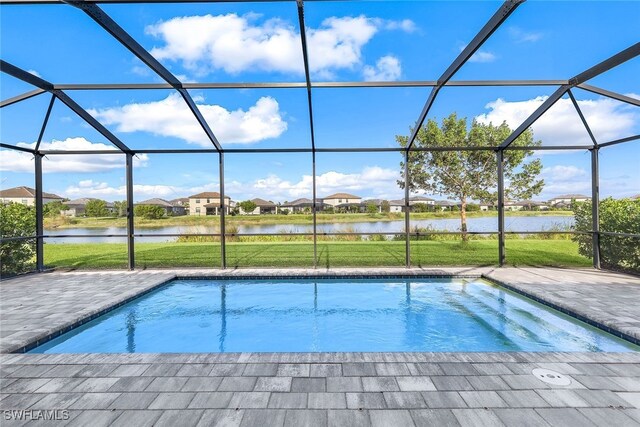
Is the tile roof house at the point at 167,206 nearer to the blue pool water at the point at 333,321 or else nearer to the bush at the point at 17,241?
the bush at the point at 17,241

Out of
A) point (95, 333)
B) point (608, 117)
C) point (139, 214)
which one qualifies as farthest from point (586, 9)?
point (139, 214)

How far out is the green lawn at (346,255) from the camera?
7.73 metres

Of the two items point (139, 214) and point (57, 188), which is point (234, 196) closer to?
point (139, 214)

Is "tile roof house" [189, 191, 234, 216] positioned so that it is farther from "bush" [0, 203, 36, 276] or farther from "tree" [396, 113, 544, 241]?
"tree" [396, 113, 544, 241]

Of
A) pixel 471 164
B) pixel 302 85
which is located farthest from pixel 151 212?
pixel 471 164

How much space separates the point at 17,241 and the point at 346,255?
6.99 meters

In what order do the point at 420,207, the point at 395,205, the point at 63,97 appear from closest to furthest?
the point at 63,97
the point at 395,205
the point at 420,207

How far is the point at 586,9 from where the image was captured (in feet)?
19.5

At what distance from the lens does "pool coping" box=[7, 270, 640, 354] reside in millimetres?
3434

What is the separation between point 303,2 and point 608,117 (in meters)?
6.94

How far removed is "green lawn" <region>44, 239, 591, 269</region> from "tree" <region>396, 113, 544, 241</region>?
4.70ft

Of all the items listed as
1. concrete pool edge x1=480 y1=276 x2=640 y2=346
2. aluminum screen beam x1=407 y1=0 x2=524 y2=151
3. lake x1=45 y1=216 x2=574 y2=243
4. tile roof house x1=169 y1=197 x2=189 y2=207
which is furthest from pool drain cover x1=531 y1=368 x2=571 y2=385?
tile roof house x1=169 y1=197 x2=189 y2=207

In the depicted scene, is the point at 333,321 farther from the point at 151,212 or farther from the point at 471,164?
the point at 151,212

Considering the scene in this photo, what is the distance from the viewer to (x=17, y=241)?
673 centimetres
